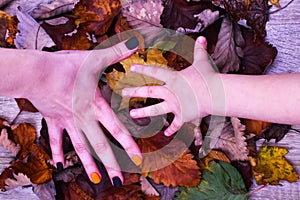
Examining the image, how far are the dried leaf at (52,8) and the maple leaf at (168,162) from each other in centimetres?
37

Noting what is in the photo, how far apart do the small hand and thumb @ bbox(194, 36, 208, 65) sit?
14 centimetres

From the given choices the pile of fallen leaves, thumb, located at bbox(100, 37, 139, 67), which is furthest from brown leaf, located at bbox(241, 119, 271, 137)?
thumb, located at bbox(100, 37, 139, 67)

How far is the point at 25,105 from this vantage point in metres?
1.13

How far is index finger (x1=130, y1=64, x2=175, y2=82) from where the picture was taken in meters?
1.01

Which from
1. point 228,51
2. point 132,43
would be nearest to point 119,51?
point 132,43

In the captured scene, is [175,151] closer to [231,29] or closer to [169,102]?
[169,102]

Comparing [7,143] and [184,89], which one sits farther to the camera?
[7,143]

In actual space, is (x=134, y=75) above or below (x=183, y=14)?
below

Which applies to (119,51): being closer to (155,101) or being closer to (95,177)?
(155,101)

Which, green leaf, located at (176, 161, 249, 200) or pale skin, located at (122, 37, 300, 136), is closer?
pale skin, located at (122, 37, 300, 136)

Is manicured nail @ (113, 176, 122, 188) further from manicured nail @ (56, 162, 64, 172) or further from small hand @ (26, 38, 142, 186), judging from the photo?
manicured nail @ (56, 162, 64, 172)

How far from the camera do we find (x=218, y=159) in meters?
1.07

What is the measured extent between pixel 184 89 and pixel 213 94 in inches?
2.6

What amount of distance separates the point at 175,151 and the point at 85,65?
0.30 meters
